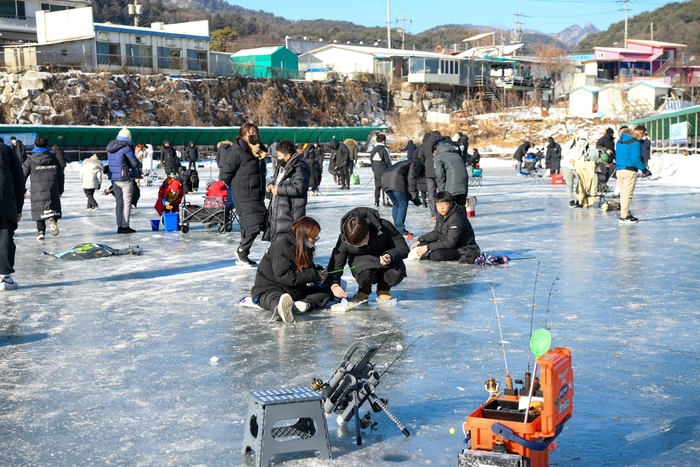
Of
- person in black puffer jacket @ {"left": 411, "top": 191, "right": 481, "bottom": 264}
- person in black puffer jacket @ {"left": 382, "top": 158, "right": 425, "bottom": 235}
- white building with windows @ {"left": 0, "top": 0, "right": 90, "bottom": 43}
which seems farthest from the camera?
white building with windows @ {"left": 0, "top": 0, "right": 90, "bottom": 43}

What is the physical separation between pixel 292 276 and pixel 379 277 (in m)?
1.13

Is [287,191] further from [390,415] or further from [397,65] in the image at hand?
[397,65]

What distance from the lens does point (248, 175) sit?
32.7 feet

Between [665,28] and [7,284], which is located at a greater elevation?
[665,28]

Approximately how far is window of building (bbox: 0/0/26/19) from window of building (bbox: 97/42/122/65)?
891 cm

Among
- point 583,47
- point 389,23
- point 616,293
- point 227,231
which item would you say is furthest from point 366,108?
point 583,47

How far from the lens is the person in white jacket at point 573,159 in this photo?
18.0m

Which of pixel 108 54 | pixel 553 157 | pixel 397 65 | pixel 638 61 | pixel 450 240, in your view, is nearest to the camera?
pixel 450 240

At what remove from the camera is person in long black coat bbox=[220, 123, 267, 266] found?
995 centimetres

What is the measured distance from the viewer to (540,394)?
3.85 metres

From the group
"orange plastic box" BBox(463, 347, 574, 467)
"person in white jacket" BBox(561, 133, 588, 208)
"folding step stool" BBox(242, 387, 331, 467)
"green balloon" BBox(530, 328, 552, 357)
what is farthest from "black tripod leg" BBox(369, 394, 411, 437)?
"person in white jacket" BBox(561, 133, 588, 208)

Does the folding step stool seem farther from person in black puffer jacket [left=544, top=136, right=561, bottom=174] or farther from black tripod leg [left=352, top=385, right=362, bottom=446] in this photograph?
person in black puffer jacket [left=544, top=136, right=561, bottom=174]

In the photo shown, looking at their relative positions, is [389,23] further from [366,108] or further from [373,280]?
[373,280]

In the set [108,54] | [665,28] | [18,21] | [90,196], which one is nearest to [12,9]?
[18,21]
